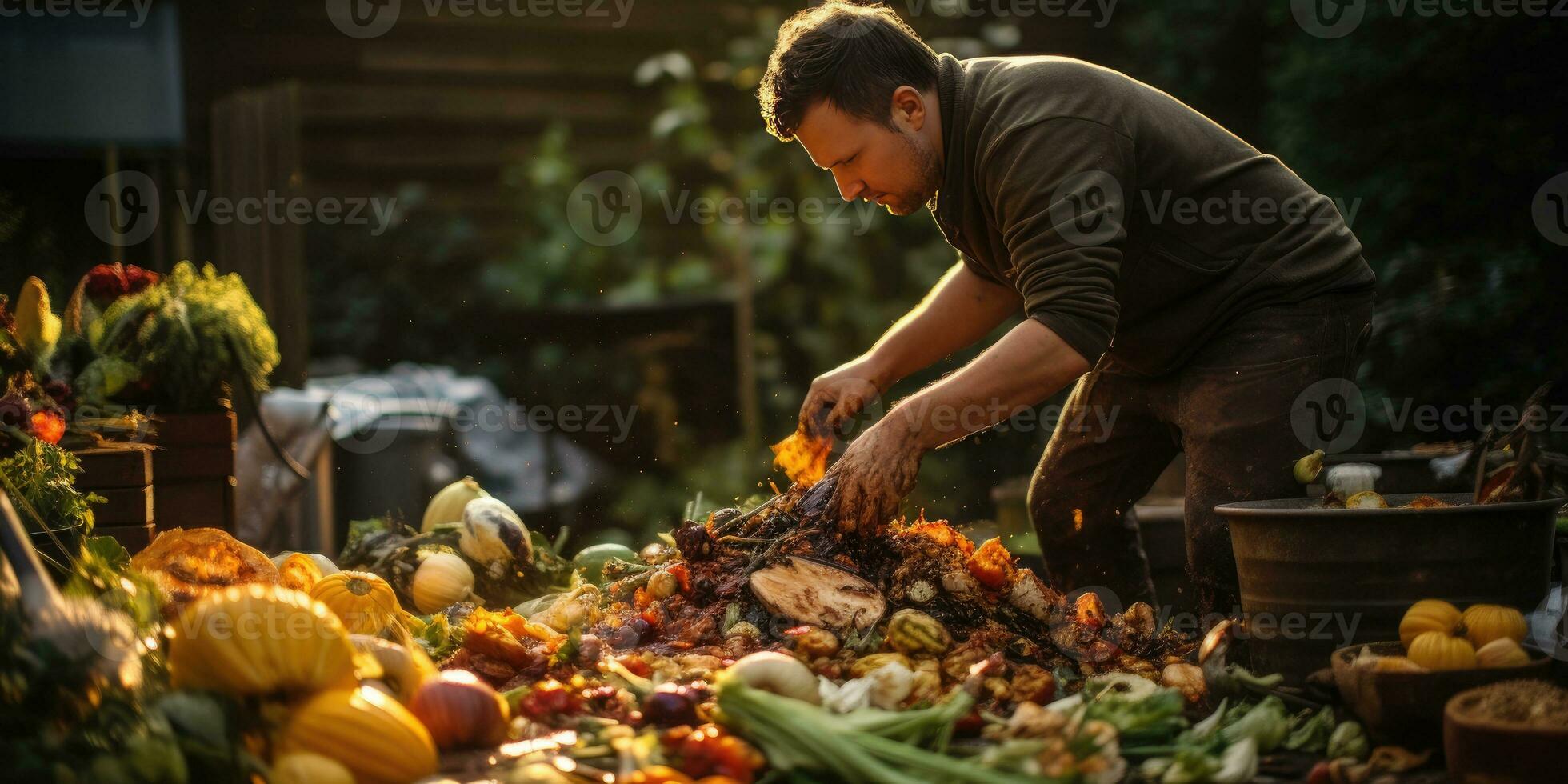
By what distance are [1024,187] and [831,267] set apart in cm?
448

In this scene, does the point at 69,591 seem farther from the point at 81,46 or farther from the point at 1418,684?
the point at 81,46

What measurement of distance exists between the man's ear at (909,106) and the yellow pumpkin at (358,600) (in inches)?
73.2

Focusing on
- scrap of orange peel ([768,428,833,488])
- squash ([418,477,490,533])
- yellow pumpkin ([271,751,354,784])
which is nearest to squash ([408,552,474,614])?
squash ([418,477,490,533])

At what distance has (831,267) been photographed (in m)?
7.41

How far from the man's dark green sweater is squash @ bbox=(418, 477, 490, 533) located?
7.32ft

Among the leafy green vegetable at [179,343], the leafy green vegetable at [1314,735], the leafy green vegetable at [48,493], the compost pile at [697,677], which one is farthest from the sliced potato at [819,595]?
the leafy green vegetable at [179,343]

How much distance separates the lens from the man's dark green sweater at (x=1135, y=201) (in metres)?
2.93

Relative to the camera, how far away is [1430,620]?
2.36 m

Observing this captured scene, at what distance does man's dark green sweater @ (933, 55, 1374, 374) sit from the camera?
2.93 meters

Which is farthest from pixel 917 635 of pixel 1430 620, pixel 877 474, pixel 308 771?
pixel 308 771

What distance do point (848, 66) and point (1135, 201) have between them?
0.83 metres

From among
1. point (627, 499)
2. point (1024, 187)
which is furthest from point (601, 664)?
point (627, 499)

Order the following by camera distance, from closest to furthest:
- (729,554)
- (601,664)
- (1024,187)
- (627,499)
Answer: (601,664) < (1024,187) < (729,554) < (627,499)

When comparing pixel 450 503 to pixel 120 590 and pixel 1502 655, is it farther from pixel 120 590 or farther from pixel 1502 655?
pixel 1502 655
